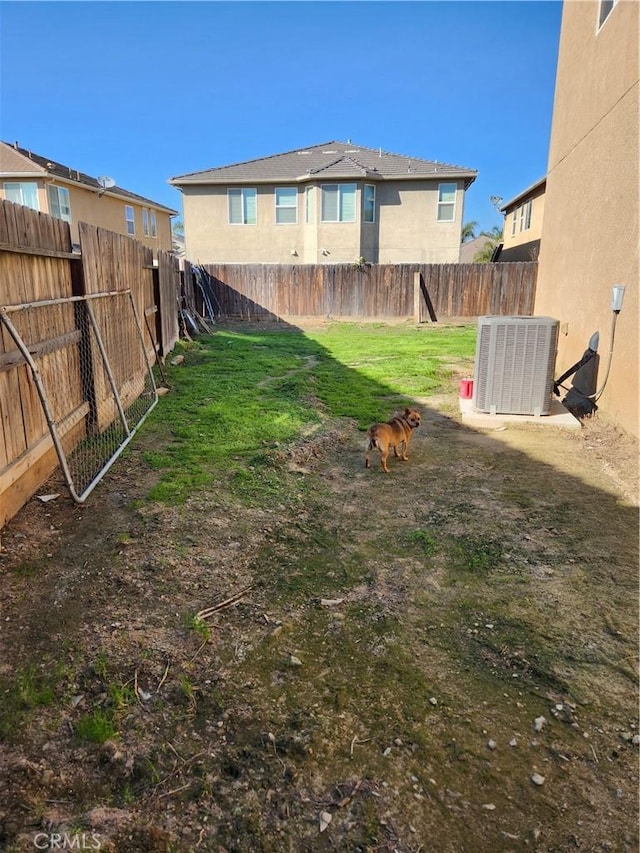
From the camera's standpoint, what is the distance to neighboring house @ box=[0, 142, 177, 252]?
20938 millimetres

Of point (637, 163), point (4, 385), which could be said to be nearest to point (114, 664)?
point (4, 385)

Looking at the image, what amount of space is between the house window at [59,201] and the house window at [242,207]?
21.5 feet

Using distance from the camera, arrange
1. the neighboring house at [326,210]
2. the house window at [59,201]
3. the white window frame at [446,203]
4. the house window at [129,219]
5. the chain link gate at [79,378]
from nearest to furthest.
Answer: the chain link gate at [79,378], the neighboring house at [326,210], the house window at [59,201], the white window frame at [446,203], the house window at [129,219]

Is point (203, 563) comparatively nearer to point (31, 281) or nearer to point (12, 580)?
point (12, 580)

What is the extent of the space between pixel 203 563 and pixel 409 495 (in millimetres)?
1865

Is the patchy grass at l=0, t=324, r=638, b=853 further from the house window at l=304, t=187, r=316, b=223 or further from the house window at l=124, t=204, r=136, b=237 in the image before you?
the house window at l=124, t=204, r=136, b=237

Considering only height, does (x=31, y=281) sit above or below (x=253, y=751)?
above

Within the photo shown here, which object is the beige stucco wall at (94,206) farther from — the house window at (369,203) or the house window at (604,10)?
the house window at (604,10)

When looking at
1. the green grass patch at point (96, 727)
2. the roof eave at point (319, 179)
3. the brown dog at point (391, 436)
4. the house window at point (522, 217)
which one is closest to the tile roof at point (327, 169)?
the roof eave at point (319, 179)

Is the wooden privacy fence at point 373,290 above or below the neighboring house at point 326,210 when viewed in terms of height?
below

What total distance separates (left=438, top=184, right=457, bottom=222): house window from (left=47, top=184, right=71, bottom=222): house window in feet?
48.4

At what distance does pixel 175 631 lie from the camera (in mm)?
2738

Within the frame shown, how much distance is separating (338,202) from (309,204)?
123 centimetres

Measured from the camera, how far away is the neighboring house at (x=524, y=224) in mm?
19516
